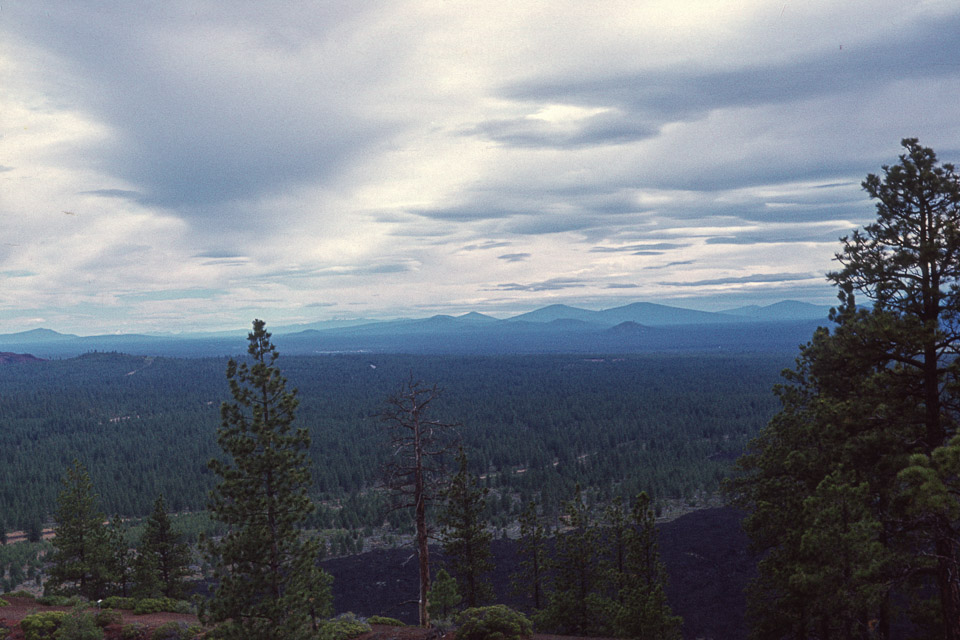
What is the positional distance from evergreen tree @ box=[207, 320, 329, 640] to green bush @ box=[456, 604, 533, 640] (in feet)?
16.7

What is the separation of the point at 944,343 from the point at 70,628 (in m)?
27.1

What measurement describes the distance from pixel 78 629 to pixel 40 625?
9.17 ft

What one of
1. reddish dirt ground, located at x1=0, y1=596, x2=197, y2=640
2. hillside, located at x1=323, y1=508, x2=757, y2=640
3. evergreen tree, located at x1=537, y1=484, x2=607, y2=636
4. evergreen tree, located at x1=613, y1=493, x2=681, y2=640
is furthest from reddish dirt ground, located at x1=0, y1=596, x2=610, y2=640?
hillside, located at x1=323, y1=508, x2=757, y2=640

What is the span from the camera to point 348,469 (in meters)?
114

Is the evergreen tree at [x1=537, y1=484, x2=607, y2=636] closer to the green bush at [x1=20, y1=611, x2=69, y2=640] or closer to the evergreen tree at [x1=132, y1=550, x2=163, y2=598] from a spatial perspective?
the green bush at [x1=20, y1=611, x2=69, y2=640]

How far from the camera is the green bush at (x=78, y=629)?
1998 cm

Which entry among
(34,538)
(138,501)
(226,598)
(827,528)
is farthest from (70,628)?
(138,501)

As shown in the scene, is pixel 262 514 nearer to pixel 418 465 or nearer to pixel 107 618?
pixel 418 465

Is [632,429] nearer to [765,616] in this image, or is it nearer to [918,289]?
[765,616]

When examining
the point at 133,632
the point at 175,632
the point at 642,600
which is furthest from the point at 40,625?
the point at 642,600

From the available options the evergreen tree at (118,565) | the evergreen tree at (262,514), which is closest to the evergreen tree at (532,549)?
the evergreen tree at (262,514)

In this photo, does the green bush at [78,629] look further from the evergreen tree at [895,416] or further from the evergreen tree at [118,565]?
the evergreen tree at [895,416]

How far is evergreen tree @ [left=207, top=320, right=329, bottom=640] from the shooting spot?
58.8ft

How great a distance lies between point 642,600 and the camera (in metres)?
24.9
